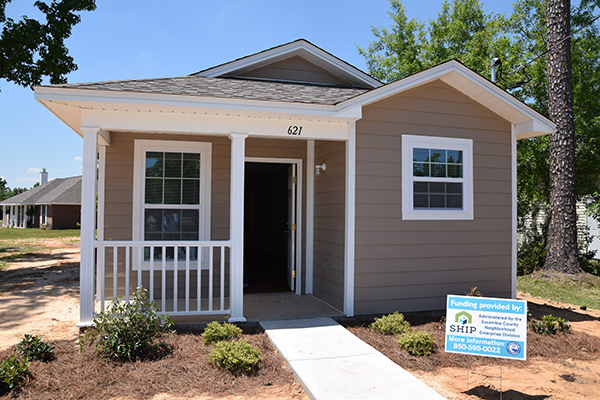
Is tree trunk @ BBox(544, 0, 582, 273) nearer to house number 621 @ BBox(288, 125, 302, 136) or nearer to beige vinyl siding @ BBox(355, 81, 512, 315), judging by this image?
beige vinyl siding @ BBox(355, 81, 512, 315)

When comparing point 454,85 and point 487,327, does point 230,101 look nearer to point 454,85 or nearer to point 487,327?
point 454,85

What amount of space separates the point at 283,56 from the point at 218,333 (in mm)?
5067

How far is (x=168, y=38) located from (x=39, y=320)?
37.3 feet

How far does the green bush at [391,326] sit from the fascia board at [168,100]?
2.72 metres

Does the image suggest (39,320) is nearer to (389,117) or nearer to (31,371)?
(31,371)

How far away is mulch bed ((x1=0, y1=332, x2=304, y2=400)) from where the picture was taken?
3368 millimetres

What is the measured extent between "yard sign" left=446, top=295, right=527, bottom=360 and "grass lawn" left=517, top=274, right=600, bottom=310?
15.8 ft

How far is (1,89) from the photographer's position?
12211 mm

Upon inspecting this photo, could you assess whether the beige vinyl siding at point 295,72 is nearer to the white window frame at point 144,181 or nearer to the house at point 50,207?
the white window frame at point 144,181

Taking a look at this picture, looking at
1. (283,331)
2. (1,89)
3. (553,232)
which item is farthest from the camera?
(1,89)

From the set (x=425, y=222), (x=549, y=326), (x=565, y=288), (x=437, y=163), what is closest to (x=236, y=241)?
(x=425, y=222)

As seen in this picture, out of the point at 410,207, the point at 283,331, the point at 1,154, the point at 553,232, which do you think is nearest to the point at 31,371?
the point at 283,331

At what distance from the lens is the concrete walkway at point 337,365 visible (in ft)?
10.8

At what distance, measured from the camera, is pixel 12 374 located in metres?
3.35
